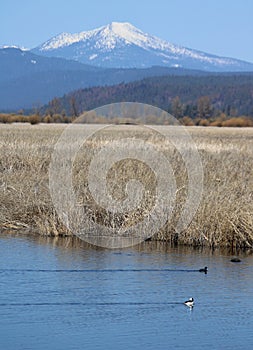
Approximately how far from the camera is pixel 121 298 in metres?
11.1

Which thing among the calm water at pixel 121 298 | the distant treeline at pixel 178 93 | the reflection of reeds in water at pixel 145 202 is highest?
the distant treeline at pixel 178 93

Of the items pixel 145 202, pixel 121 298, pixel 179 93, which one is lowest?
pixel 121 298

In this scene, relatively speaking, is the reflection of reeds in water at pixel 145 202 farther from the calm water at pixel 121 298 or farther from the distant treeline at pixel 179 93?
the distant treeline at pixel 179 93

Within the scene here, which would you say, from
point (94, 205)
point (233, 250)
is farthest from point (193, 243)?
point (94, 205)

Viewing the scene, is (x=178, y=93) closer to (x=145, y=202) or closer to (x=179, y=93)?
(x=179, y=93)

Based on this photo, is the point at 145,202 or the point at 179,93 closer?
the point at 145,202

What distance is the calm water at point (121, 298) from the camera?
965cm

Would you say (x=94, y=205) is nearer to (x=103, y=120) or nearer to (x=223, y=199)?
(x=223, y=199)

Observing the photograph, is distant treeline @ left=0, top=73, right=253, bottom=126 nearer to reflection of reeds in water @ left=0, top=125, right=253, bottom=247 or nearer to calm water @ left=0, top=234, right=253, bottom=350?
reflection of reeds in water @ left=0, top=125, right=253, bottom=247

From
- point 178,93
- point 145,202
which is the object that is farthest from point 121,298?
point 178,93

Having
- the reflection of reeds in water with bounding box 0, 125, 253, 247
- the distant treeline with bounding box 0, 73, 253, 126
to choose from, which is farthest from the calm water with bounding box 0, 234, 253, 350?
the distant treeline with bounding box 0, 73, 253, 126

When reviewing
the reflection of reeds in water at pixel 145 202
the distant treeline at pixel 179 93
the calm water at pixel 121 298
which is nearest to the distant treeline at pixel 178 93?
the distant treeline at pixel 179 93

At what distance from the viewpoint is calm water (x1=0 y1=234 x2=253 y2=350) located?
9648mm

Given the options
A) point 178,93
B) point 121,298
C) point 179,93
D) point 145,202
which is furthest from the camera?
point 178,93
